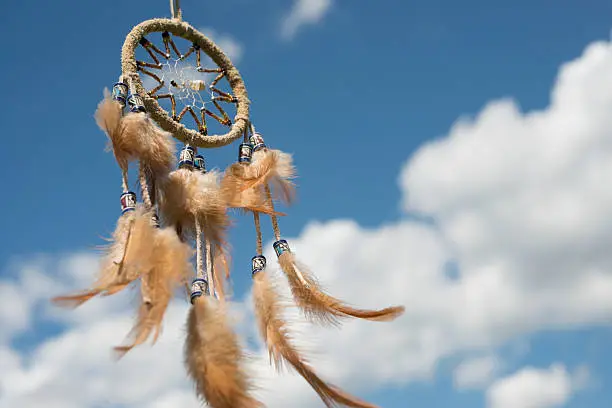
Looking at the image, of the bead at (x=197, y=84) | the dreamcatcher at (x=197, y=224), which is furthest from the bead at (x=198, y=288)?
the bead at (x=197, y=84)

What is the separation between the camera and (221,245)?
2652mm

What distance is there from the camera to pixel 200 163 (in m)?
2.69

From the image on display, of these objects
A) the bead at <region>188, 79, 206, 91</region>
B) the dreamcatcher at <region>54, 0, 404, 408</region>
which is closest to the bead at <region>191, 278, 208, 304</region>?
the dreamcatcher at <region>54, 0, 404, 408</region>

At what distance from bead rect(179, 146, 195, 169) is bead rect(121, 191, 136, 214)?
32 cm

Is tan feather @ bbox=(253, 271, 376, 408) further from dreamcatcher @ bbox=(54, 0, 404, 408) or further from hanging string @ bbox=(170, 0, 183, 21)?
hanging string @ bbox=(170, 0, 183, 21)

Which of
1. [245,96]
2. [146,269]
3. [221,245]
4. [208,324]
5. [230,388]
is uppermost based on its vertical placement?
[245,96]

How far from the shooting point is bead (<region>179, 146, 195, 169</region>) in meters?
2.63

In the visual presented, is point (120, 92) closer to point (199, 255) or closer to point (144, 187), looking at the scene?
point (144, 187)

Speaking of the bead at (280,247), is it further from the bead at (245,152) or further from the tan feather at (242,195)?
the bead at (245,152)

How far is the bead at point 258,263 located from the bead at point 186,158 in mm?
416

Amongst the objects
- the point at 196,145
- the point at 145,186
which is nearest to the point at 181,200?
the point at 145,186

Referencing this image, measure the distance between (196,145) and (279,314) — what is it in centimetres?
75

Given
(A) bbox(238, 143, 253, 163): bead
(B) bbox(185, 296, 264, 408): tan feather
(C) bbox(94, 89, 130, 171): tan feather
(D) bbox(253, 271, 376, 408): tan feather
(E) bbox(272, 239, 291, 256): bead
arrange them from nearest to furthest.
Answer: (B) bbox(185, 296, 264, 408): tan feather → (D) bbox(253, 271, 376, 408): tan feather → (C) bbox(94, 89, 130, 171): tan feather → (E) bbox(272, 239, 291, 256): bead → (A) bbox(238, 143, 253, 163): bead

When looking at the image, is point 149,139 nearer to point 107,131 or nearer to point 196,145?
point 107,131
